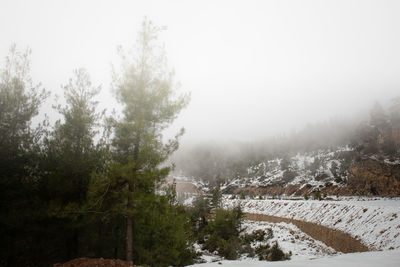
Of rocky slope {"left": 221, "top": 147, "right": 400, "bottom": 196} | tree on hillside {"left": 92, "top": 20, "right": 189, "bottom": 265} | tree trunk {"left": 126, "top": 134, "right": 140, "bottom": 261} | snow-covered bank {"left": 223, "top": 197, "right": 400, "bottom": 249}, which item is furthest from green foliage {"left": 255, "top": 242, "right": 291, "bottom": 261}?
rocky slope {"left": 221, "top": 147, "right": 400, "bottom": 196}

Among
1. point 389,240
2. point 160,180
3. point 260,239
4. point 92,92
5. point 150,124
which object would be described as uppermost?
point 92,92

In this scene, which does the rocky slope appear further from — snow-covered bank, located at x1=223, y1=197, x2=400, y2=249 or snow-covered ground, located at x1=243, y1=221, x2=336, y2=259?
snow-covered ground, located at x1=243, y1=221, x2=336, y2=259

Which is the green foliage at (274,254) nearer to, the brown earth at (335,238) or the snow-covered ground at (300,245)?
the snow-covered ground at (300,245)

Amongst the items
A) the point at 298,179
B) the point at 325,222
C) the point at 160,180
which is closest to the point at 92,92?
the point at 160,180

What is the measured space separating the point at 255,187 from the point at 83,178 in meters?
112

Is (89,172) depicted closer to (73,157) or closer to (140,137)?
(73,157)

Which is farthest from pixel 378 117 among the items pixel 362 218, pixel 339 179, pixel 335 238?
pixel 335 238

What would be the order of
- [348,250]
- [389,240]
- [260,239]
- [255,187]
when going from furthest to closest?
[255,187] < [260,239] < [348,250] < [389,240]

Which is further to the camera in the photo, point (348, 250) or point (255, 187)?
point (255, 187)

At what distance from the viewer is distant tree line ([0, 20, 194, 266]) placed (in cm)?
863

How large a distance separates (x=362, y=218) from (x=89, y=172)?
2774 centimetres

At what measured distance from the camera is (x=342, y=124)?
17525cm

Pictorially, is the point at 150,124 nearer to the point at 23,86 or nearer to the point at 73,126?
the point at 73,126

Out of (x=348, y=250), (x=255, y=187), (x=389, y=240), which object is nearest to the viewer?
(x=389, y=240)
